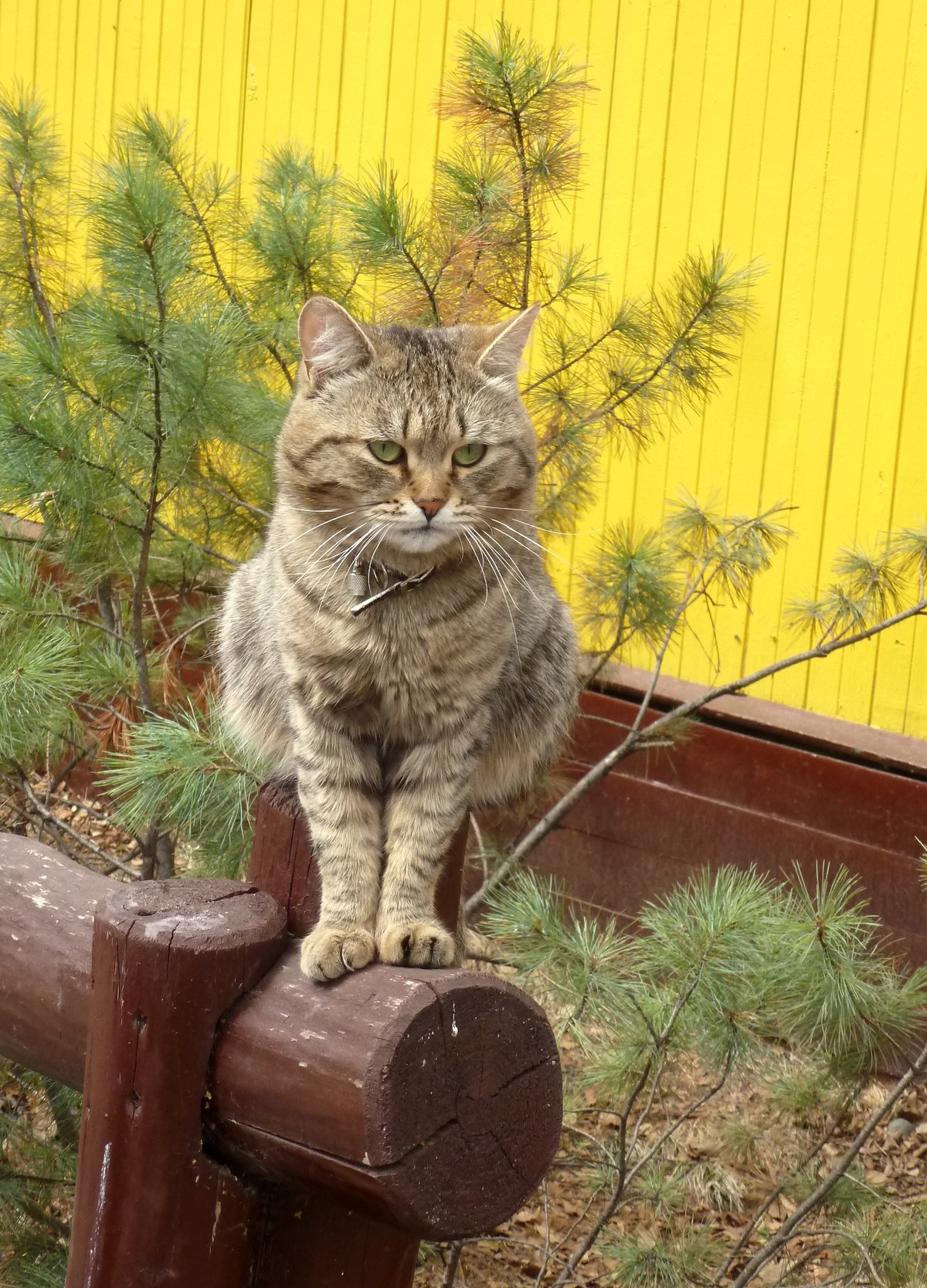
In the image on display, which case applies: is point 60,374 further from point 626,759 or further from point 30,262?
point 626,759

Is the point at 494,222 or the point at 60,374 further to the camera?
the point at 494,222

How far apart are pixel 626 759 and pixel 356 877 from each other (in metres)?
2.08

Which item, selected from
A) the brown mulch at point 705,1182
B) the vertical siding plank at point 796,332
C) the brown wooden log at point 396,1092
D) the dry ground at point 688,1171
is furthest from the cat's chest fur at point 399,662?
the vertical siding plank at point 796,332

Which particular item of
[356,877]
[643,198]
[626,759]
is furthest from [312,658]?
[643,198]

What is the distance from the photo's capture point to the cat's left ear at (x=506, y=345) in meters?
2.09

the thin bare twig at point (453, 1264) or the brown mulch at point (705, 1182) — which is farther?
the brown mulch at point (705, 1182)

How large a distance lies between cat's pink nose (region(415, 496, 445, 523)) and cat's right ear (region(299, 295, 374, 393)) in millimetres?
268

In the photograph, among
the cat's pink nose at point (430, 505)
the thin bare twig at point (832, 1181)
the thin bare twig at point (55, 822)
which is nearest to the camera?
the cat's pink nose at point (430, 505)

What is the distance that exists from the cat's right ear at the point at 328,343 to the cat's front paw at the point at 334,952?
2.74 feet

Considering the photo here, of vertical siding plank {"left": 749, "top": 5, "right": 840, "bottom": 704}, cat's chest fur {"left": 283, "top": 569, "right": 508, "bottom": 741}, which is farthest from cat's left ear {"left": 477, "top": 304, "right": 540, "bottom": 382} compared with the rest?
vertical siding plank {"left": 749, "top": 5, "right": 840, "bottom": 704}

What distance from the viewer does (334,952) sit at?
1652mm

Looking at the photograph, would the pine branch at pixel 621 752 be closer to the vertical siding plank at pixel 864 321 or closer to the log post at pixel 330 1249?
the vertical siding plank at pixel 864 321

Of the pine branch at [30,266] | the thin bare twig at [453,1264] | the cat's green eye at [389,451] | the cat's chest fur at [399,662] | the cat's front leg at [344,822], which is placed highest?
the pine branch at [30,266]

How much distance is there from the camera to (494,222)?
2797 millimetres
